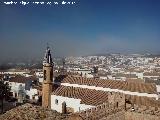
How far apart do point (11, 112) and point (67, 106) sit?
1441 cm

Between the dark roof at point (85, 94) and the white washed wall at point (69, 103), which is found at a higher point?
the dark roof at point (85, 94)

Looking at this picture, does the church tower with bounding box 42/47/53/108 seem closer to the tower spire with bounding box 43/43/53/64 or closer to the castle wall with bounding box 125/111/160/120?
the tower spire with bounding box 43/43/53/64

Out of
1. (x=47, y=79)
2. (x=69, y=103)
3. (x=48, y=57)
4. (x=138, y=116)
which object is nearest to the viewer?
(x=138, y=116)

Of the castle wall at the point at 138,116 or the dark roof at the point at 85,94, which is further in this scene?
the dark roof at the point at 85,94

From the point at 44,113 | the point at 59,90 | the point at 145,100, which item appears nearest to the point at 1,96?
the point at 59,90

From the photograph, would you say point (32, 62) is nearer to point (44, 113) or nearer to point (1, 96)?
point (1, 96)

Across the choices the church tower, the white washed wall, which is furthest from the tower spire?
the white washed wall

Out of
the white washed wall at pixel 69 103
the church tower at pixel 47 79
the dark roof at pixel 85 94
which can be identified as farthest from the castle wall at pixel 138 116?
the church tower at pixel 47 79

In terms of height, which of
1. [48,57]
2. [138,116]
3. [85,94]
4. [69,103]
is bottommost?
[69,103]

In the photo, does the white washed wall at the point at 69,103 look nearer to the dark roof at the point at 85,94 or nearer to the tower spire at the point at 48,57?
the dark roof at the point at 85,94

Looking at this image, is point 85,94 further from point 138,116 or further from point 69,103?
point 138,116

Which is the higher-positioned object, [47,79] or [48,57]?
[48,57]

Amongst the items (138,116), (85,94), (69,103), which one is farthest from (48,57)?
(138,116)

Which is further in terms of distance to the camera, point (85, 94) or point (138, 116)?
point (85, 94)
